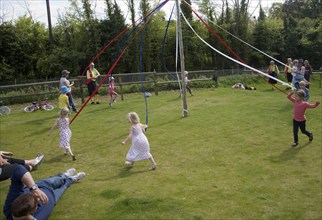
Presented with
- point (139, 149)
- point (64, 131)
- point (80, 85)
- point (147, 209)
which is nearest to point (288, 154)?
point (139, 149)

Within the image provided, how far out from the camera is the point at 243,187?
5117 millimetres

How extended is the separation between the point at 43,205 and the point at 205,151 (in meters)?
4.01

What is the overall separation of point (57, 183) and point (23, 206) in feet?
5.25

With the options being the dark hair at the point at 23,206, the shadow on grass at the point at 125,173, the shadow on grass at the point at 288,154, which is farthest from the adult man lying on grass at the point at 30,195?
the shadow on grass at the point at 288,154

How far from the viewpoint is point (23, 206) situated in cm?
326

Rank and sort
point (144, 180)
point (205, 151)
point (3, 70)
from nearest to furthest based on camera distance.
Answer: point (144, 180) → point (205, 151) → point (3, 70)

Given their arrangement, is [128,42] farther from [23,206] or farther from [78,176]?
[23,206]

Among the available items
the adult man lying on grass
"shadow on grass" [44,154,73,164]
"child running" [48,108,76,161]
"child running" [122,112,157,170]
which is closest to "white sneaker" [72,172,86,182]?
the adult man lying on grass

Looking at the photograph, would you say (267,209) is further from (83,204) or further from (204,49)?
(204,49)

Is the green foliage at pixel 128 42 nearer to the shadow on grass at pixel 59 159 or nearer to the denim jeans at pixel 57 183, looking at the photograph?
the shadow on grass at pixel 59 159

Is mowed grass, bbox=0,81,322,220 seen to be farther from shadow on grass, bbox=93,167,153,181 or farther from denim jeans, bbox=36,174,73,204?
denim jeans, bbox=36,174,73,204

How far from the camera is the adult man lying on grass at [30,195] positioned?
3277 mm

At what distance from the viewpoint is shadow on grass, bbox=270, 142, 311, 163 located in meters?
6.48

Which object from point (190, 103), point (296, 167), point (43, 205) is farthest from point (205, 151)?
point (190, 103)
